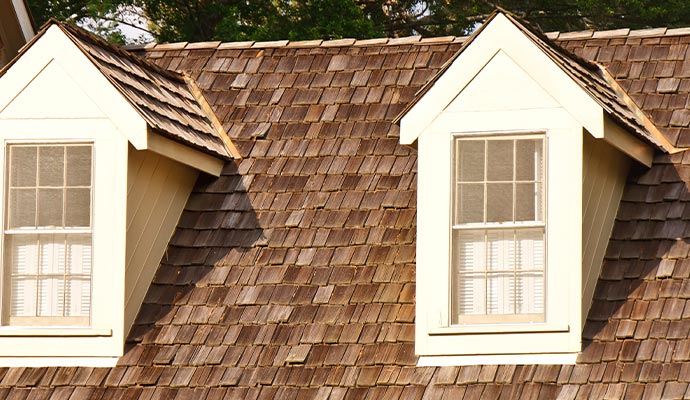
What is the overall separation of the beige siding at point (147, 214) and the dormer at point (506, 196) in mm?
1840

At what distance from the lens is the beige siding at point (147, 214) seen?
9.66m

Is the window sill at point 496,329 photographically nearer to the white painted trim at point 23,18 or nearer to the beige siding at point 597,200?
the beige siding at point 597,200

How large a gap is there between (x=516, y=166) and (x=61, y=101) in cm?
314

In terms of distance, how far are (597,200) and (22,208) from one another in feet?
12.8

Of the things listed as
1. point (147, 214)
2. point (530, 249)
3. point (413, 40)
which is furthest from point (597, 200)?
point (147, 214)

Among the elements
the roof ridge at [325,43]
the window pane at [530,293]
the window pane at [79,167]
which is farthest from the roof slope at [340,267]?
the window pane at [79,167]

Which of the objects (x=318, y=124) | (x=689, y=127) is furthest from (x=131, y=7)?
(x=689, y=127)

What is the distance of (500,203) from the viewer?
916cm

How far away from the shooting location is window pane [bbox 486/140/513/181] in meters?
9.16

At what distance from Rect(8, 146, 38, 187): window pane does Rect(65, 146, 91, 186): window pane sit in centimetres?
25

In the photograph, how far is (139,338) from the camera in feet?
31.2

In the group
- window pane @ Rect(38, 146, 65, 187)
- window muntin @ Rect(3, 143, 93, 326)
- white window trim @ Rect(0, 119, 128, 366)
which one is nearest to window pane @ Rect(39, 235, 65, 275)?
window muntin @ Rect(3, 143, 93, 326)

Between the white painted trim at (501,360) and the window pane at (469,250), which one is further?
the window pane at (469,250)

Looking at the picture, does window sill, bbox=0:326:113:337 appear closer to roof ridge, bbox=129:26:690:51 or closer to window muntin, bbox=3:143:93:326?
window muntin, bbox=3:143:93:326
